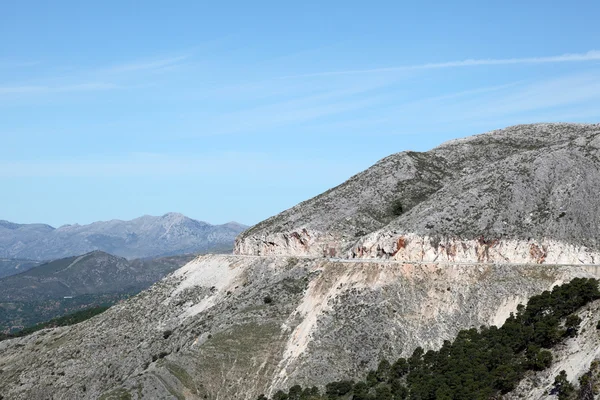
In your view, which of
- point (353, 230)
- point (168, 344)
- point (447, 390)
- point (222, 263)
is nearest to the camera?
point (447, 390)

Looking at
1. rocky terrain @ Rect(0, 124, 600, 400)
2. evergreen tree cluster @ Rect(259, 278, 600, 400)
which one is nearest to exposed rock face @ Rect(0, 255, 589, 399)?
rocky terrain @ Rect(0, 124, 600, 400)

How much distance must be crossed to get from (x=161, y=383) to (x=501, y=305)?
3810cm

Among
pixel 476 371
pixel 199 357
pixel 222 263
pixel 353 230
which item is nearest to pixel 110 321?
pixel 222 263

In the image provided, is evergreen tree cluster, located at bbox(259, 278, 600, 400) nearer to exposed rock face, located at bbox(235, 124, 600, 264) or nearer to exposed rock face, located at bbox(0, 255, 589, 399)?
exposed rock face, located at bbox(0, 255, 589, 399)

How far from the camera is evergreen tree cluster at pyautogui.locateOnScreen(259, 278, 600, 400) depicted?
2783 inches

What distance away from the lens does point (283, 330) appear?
95125 mm

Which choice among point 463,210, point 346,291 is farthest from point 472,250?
point 346,291

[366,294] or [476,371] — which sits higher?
[366,294]

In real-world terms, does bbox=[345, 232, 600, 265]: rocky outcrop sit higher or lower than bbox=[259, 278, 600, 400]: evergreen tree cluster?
higher

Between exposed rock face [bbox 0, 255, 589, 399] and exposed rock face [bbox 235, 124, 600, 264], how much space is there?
182 inches

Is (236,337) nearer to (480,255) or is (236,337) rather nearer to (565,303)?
(480,255)

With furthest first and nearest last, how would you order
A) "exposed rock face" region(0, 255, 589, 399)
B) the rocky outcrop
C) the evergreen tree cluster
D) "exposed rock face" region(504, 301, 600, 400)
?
the rocky outcrop → "exposed rock face" region(0, 255, 589, 399) → the evergreen tree cluster → "exposed rock face" region(504, 301, 600, 400)

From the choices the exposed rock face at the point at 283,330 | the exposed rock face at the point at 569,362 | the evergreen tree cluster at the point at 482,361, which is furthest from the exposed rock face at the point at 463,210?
the exposed rock face at the point at 569,362

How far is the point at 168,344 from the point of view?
103062 mm
